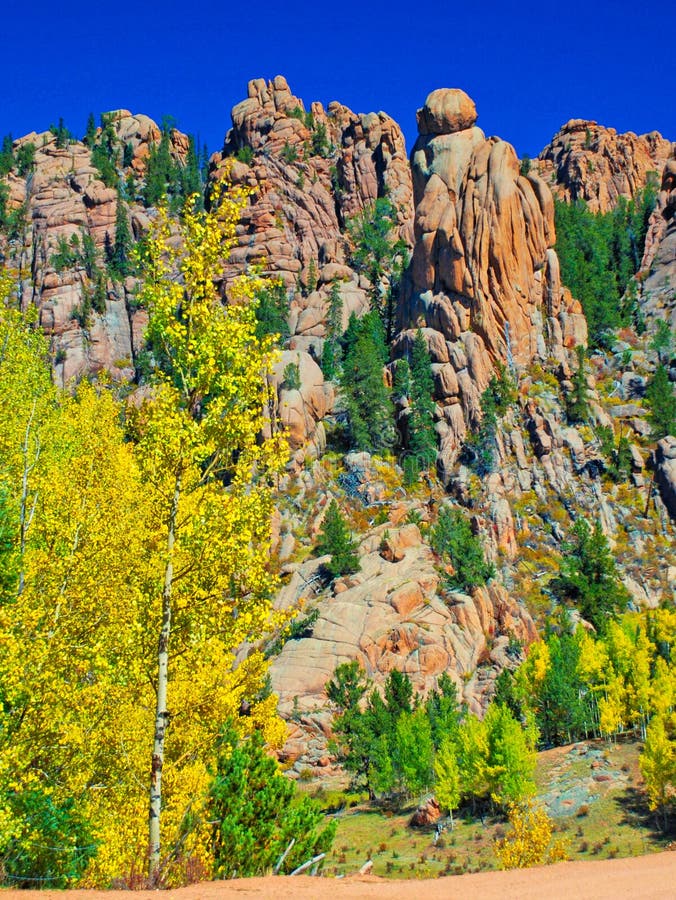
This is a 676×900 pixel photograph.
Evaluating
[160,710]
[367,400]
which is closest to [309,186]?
[367,400]

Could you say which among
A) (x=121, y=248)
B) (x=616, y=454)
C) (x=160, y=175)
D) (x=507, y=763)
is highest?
(x=160, y=175)

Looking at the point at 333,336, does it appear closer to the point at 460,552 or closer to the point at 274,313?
the point at 274,313

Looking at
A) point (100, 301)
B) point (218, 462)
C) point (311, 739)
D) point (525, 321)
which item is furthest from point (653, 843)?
point (100, 301)

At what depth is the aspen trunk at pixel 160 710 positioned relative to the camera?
1026cm

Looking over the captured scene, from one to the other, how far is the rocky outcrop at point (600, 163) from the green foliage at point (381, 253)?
4639 cm

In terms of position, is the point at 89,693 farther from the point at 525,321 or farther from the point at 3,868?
the point at 525,321

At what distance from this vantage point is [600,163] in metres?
149

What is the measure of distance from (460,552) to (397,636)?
1098 centimetres

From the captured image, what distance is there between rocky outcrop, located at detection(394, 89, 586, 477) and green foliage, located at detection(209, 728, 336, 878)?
66.0 m

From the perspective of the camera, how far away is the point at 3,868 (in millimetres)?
12102

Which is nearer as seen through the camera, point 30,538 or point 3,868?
point 3,868

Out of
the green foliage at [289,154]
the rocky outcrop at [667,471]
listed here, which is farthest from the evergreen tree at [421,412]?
the green foliage at [289,154]

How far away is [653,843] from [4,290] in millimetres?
39035

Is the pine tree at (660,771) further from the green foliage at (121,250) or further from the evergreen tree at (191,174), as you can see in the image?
the evergreen tree at (191,174)
